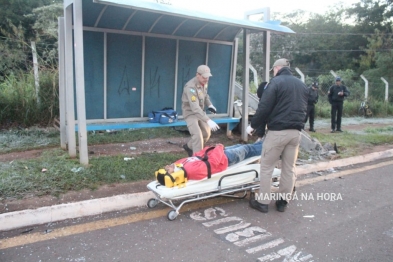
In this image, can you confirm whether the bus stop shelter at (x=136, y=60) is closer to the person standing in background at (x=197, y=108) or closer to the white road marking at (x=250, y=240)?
the person standing in background at (x=197, y=108)

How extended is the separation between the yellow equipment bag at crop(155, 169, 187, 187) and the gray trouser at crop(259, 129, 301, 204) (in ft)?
3.36

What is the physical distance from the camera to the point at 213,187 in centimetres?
428

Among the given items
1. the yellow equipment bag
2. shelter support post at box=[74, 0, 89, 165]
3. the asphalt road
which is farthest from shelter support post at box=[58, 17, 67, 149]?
the yellow equipment bag

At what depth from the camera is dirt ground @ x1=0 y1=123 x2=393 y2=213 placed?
4008mm

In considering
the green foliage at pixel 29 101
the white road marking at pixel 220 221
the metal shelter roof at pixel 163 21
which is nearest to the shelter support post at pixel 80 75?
the metal shelter roof at pixel 163 21

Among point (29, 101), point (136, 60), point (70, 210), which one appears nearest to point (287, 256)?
point (70, 210)

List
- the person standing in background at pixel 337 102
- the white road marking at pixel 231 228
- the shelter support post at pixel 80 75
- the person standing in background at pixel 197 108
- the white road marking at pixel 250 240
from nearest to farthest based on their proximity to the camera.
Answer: the white road marking at pixel 250 240
the white road marking at pixel 231 228
the shelter support post at pixel 80 75
the person standing in background at pixel 197 108
the person standing in background at pixel 337 102

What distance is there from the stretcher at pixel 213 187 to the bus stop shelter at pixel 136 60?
6.14ft

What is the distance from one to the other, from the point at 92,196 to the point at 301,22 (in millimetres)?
38366

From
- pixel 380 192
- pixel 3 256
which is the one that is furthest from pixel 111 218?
pixel 380 192

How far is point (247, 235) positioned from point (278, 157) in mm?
1133

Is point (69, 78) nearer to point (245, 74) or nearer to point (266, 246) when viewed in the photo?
point (245, 74)

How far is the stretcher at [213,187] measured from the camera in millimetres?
3975

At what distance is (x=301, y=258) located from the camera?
3275 mm
